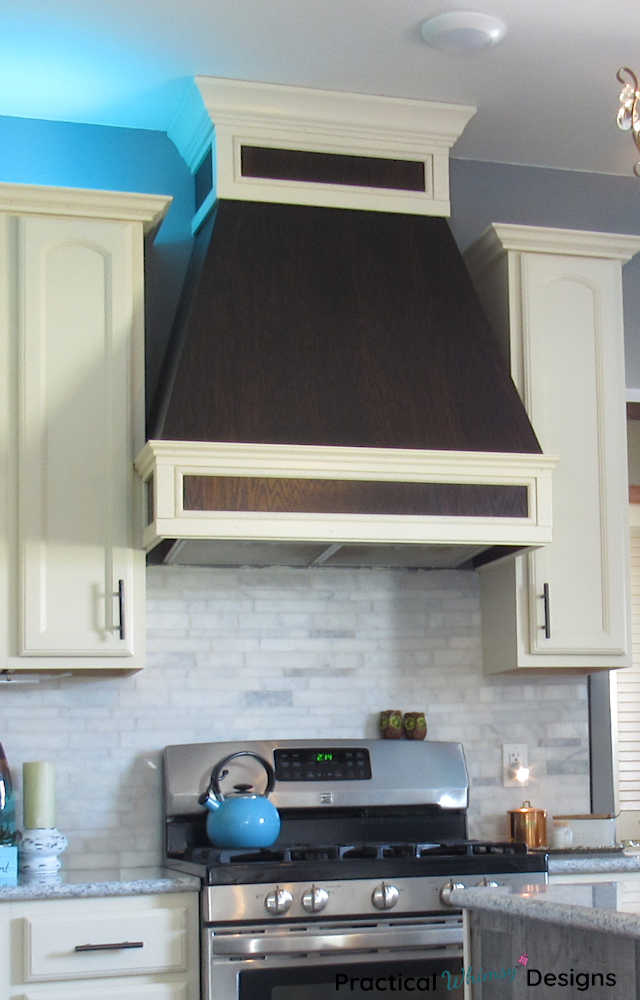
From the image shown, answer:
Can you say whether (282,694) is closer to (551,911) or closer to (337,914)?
(337,914)

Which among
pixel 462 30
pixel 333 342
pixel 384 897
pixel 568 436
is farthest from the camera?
pixel 568 436

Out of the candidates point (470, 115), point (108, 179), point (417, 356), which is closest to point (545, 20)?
point (470, 115)

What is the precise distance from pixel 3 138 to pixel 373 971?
268cm

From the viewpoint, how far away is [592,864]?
389 centimetres

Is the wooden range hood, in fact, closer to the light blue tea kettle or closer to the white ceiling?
the white ceiling

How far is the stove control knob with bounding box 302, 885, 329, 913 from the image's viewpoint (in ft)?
11.4

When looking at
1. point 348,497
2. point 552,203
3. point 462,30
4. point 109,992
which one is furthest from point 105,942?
point 552,203

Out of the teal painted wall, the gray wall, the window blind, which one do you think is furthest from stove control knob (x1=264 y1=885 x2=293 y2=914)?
the window blind

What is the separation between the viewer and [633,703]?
645cm

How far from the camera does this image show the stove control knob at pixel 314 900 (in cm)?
348

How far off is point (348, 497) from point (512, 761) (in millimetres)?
1156

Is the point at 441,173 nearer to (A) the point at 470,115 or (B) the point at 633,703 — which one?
(A) the point at 470,115

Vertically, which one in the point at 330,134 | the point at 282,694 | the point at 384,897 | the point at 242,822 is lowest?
the point at 384,897

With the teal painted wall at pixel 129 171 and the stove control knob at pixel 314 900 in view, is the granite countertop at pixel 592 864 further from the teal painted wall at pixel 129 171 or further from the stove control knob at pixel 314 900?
the teal painted wall at pixel 129 171
